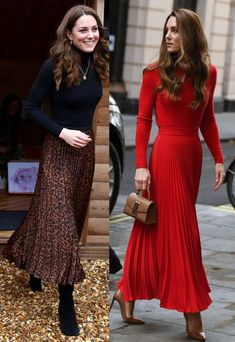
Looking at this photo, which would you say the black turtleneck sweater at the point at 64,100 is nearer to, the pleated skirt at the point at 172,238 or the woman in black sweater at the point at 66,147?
the woman in black sweater at the point at 66,147

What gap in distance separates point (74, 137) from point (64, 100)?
215 millimetres

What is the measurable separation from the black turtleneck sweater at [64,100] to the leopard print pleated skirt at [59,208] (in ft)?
0.39

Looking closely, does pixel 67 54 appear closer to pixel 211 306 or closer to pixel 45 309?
pixel 45 309

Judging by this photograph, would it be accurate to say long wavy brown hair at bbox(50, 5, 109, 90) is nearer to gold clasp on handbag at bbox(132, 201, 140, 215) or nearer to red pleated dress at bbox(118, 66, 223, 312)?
red pleated dress at bbox(118, 66, 223, 312)

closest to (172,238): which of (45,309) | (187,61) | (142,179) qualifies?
(142,179)

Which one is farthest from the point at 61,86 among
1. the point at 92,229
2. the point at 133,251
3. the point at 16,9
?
the point at 16,9

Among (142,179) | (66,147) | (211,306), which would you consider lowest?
(211,306)

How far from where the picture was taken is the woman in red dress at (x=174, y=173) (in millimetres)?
5523

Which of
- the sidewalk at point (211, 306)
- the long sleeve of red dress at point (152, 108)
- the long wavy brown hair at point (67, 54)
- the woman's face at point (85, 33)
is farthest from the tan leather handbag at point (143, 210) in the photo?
the woman's face at point (85, 33)

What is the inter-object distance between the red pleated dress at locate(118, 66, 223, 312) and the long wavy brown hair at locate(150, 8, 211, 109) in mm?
40

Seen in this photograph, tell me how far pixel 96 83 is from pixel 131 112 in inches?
698

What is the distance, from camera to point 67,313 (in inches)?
211

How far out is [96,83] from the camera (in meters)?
5.31

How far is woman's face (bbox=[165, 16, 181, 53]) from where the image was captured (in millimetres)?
5512
